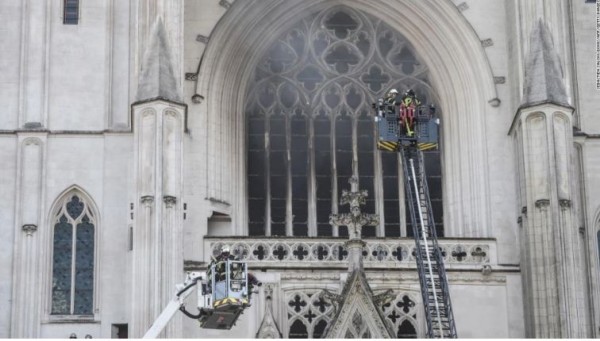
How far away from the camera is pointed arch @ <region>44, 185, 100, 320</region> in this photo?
38.5m

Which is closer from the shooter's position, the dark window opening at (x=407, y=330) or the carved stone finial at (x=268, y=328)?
the carved stone finial at (x=268, y=328)

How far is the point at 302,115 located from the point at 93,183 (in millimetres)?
4609

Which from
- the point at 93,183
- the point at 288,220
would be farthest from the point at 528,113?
the point at 93,183

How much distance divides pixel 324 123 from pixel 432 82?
7.43ft

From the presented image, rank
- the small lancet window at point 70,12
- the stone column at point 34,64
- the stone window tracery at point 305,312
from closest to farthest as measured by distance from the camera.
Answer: the stone window tracery at point 305,312 → the stone column at point 34,64 → the small lancet window at point 70,12

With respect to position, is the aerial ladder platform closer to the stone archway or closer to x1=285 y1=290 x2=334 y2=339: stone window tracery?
the stone archway

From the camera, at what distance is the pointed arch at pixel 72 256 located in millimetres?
38500

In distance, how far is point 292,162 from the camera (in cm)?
4084

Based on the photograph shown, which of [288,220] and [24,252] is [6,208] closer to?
[24,252]

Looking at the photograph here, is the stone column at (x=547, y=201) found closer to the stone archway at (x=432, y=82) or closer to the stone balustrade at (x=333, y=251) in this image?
the stone balustrade at (x=333, y=251)

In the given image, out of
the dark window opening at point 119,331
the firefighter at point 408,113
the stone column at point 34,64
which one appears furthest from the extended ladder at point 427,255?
the stone column at point 34,64

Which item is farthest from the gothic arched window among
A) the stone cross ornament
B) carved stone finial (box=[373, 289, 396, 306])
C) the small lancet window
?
carved stone finial (box=[373, 289, 396, 306])

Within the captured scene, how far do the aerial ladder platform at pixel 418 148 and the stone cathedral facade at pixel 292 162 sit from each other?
2.40ft

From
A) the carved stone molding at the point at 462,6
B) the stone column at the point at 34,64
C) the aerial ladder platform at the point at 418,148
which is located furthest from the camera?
the carved stone molding at the point at 462,6
